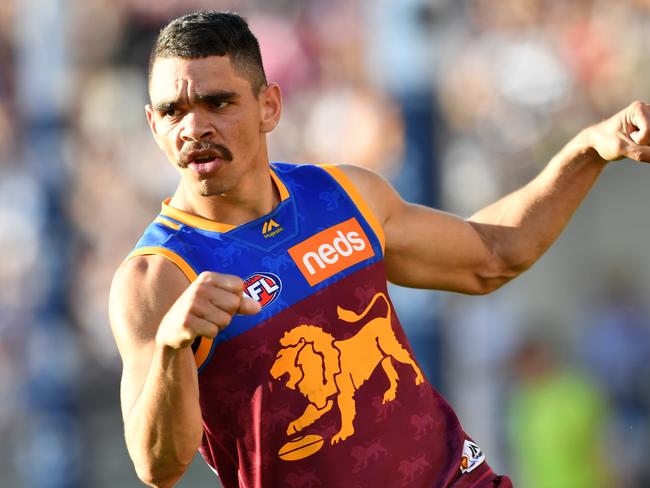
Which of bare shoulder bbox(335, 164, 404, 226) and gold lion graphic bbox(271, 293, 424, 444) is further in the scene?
bare shoulder bbox(335, 164, 404, 226)

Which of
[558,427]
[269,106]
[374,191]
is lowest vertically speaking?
[558,427]

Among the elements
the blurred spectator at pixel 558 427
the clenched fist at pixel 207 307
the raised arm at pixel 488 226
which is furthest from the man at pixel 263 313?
the blurred spectator at pixel 558 427

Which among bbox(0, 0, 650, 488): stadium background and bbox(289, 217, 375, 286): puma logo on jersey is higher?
bbox(289, 217, 375, 286): puma logo on jersey

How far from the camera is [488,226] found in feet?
17.6

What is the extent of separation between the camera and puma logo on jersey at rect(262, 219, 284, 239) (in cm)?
461

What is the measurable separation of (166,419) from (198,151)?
2.83ft

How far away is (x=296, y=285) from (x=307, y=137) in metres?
7.72

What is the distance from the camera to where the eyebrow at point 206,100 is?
4.39 meters

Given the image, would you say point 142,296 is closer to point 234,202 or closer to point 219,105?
point 234,202

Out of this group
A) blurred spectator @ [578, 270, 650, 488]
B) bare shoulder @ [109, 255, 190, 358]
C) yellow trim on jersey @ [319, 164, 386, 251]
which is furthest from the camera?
blurred spectator @ [578, 270, 650, 488]

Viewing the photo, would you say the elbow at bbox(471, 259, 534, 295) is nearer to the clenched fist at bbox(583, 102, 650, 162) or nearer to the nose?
the clenched fist at bbox(583, 102, 650, 162)

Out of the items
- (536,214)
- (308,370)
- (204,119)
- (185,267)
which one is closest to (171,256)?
(185,267)

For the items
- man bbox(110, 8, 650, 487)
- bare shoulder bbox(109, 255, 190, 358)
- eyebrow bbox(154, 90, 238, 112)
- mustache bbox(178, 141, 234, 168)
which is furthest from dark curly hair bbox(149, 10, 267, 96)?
bare shoulder bbox(109, 255, 190, 358)

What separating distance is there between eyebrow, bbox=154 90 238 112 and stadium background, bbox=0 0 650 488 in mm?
4191
